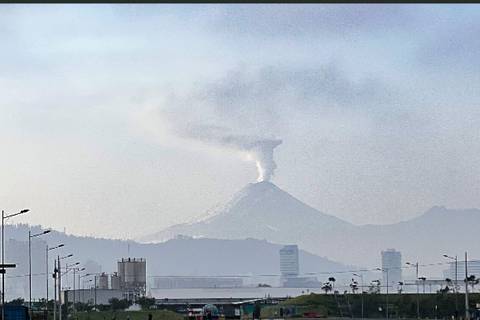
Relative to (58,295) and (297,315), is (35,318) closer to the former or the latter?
(58,295)

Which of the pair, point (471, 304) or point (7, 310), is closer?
point (7, 310)

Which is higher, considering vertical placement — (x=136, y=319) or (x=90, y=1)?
(x=90, y=1)

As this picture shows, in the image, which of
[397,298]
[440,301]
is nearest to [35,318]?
[440,301]

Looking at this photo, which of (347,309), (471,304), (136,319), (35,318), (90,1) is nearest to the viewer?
(90,1)

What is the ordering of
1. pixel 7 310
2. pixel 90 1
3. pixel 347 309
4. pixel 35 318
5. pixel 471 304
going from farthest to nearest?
pixel 347 309 < pixel 471 304 < pixel 35 318 < pixel 7 310 < pixel 90 1

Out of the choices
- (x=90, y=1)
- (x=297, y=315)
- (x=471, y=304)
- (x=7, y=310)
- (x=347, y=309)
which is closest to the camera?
(x=90, y=1)

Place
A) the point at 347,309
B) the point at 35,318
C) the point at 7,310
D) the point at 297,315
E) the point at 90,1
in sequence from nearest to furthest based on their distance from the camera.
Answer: the point at 90,1
the point at 7,310
the point at 35,318
the point at 297,315
the point at 347,309

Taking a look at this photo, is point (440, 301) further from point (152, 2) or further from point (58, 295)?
point (152, 2)

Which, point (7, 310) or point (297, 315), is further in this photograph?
point (297, 315)

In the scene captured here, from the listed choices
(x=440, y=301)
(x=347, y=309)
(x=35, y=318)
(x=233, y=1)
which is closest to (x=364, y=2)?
(x=233, y=1)
